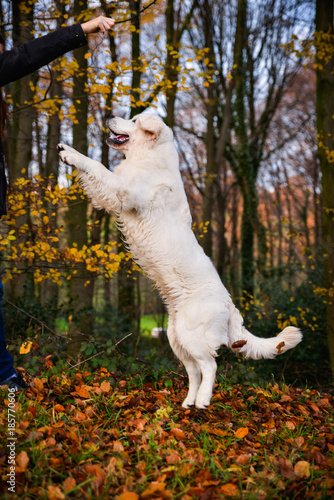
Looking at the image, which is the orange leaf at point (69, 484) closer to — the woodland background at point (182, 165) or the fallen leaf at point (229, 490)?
the fallen leaf at point (229, 490)

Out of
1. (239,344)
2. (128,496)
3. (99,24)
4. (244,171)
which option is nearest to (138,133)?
(99,24)

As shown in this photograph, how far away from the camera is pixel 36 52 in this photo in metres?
2.54

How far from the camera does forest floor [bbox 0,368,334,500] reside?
2.14m

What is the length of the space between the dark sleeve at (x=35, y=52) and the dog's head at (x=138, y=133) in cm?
87

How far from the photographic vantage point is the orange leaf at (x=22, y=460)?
2133 mm

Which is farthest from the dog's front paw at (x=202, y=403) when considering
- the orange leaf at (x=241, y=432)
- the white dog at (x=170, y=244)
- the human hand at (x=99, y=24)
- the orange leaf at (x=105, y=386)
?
the human hand at (x=99, y=24)

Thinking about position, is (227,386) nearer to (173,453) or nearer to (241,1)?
(173,453)

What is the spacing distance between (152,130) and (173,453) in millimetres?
2526

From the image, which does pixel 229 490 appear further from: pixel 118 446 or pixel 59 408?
pixel 59 408

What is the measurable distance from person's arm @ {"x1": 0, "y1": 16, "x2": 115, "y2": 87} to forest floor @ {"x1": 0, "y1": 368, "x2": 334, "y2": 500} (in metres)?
2.32

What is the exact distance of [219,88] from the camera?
1244cm

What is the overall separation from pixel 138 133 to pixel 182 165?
1182cm

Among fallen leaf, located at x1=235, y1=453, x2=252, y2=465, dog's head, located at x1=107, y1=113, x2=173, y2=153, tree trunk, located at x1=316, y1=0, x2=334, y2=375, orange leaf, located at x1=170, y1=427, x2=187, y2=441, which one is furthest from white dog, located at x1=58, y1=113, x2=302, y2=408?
tree trunk, located at x1=316, y1=0, x2=334, y2=375

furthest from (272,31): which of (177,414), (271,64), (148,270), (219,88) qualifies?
(177,414)
